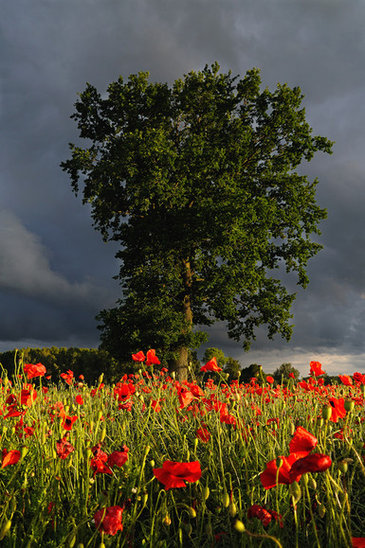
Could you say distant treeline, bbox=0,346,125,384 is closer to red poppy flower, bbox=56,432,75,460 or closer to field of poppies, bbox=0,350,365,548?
field of poppies, bbox=0,350,365,548

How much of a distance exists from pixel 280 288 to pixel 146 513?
15477mm

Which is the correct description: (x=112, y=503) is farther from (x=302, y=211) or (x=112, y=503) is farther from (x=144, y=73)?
(x=144, y=73)

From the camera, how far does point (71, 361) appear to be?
3488 centimetres

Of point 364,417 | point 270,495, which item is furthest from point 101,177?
point 270,495

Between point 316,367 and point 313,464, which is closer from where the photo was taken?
point 313,464

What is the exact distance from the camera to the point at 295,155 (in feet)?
62.7

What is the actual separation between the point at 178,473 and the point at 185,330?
14348mm

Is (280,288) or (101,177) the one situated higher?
(101,177)

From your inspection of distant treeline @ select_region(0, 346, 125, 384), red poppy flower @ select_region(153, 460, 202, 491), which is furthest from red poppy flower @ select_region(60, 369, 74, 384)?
distant treeline @ select_region(0, 346, 125, 384)

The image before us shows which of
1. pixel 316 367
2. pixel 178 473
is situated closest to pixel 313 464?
Answer: pixel 178 473

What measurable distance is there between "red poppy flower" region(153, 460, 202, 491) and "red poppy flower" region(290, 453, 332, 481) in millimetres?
416

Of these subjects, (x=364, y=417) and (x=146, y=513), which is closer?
(x=146, y=513)

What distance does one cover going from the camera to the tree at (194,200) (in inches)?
635

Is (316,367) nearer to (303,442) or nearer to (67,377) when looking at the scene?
(303,442)
